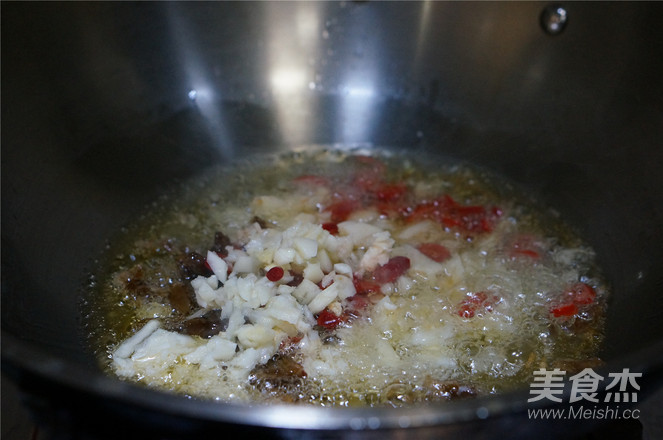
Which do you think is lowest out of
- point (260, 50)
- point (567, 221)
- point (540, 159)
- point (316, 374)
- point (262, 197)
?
point (316, 374)

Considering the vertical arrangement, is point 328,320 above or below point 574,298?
below

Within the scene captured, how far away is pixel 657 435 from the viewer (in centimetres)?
117

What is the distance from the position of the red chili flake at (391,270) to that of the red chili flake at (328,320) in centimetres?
15

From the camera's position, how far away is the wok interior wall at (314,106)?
4.56 ft

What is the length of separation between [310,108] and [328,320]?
83cm

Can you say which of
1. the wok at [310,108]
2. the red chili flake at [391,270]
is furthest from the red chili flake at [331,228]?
the wok at [310,108]

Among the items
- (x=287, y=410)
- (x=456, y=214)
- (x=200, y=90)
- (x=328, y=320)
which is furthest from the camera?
(x=200, y=90)

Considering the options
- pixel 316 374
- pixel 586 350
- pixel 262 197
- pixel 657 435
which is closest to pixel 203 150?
pixel 262 197

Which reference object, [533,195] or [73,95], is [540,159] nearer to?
[533,195]

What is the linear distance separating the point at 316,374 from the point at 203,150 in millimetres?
847

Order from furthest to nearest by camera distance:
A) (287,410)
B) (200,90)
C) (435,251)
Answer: (200,90), (435,251), (287,410)

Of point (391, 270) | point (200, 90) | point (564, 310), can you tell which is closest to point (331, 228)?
point (391, 270)

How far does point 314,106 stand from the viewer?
1874 millimetres

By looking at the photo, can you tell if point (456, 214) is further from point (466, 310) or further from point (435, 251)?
point (466, 310)
